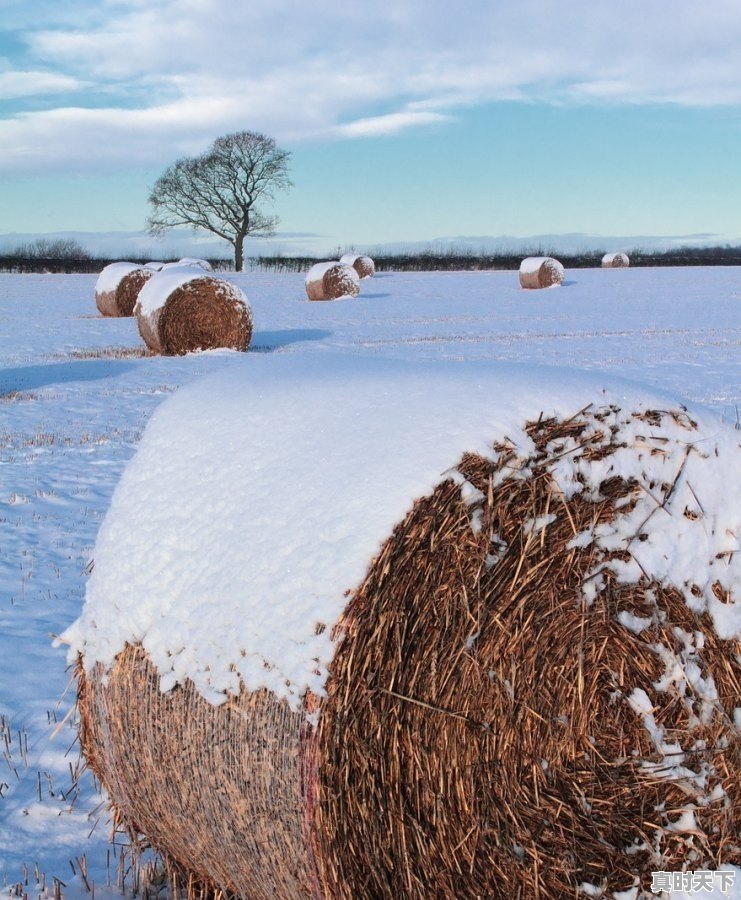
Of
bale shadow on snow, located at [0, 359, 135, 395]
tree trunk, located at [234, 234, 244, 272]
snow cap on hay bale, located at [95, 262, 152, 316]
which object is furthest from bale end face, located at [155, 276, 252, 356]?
tree trunk, located at [234, 234, 244, 272]

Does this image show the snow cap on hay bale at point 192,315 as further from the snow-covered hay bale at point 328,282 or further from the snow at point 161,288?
the snow-covered hay bale at point 328,282

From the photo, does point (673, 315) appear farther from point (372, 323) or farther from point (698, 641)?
point (698, 641)

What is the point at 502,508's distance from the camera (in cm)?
278

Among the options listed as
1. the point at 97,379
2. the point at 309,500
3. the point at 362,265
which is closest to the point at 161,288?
the point at 97,379

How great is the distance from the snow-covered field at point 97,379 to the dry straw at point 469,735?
0.48 metres

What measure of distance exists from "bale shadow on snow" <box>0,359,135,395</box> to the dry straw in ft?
33.5

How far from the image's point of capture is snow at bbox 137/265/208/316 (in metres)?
16.0

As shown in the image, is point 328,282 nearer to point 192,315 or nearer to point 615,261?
point 192,315

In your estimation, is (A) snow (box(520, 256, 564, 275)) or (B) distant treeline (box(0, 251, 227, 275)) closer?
(A) snow (box(520, 256, 564, 275))

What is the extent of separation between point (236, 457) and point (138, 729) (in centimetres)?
85

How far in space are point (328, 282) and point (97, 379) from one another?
16636 millimetres

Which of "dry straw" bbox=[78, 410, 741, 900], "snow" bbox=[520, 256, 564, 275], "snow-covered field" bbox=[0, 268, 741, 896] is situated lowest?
"snow-covered field" bbox=[0, 268, 741, 896]

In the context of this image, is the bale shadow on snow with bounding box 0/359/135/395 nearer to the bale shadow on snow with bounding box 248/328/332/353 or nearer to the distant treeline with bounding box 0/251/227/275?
the bale shadow on snow with bounding box 248/328/332/353

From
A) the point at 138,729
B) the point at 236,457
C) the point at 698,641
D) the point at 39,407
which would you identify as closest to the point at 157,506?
the point at 236,457
